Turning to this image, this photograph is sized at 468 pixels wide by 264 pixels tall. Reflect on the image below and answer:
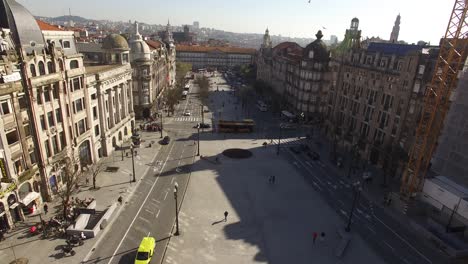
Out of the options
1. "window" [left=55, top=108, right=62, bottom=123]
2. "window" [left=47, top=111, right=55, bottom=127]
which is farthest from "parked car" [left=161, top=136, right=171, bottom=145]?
"window" [left=47, top=111, right=55, bottom=127]

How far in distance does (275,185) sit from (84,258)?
33728mm

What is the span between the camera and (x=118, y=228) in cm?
4206

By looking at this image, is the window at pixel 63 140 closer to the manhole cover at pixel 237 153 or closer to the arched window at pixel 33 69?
the arched window at pixel 33 69

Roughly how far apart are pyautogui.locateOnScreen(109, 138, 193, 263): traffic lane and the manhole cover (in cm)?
1413

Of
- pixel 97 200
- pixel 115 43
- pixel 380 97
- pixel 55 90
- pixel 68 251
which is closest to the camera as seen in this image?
pixel 68 251

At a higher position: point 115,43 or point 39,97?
point 115,43

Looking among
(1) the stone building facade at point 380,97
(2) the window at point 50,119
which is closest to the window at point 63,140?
(2) the window at point 50,119

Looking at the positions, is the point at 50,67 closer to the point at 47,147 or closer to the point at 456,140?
the point at 47,147

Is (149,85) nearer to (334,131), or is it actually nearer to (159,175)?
(159,175)

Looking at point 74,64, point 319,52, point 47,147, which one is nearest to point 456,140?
point 319,52

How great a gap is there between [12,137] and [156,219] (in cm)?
2262

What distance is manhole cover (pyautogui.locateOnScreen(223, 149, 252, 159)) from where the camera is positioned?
227 ft

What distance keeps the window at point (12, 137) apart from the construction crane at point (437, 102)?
59.8 meters

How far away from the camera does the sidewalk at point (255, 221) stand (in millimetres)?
38125
